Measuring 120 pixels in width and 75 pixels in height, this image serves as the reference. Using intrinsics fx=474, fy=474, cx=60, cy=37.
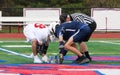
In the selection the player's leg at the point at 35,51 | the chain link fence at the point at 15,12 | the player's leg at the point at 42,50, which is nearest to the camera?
the player's leg at the point at 35,51

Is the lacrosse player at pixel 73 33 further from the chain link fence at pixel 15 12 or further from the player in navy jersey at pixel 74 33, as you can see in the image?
the chain link fence at pixel 15 12

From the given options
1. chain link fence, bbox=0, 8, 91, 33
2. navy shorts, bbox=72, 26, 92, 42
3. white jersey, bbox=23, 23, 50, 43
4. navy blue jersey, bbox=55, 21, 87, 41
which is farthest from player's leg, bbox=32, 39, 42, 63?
chain link fence, bbox=0, 8, 91, 33

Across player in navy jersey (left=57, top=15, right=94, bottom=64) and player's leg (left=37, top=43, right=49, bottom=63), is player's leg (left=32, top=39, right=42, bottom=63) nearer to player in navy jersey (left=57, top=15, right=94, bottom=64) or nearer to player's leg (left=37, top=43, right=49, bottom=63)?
player's leg (left=37, top=43, right=49, bottom=63)

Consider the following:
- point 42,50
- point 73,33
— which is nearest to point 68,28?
point 73,33

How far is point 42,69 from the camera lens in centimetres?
984

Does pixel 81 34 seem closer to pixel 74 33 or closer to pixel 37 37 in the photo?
pixel 74 33

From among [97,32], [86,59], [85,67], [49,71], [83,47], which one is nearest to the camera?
[49,71]

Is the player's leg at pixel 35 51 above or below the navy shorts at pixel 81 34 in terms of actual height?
below

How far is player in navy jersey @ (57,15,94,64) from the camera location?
1102 cm

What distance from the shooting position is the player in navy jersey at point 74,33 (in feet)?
36.1

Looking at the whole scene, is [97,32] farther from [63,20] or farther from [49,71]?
[49,71]

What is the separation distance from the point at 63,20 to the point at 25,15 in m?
18.7

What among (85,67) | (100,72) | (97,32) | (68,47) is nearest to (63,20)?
(68,47)

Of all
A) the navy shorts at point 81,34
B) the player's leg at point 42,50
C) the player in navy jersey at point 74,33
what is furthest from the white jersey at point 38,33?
the navy shorts at point 81,34
